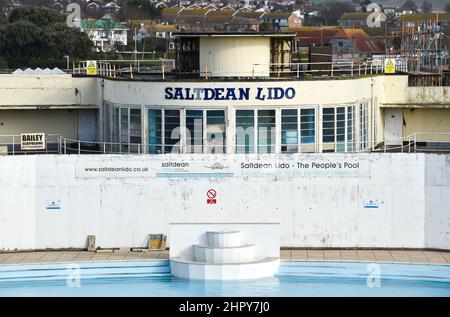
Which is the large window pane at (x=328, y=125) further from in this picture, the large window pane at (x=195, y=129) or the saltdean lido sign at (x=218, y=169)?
the large window pane at (x=195, y=129)

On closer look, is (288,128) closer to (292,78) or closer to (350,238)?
(292,78)

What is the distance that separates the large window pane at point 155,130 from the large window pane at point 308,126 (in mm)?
3907

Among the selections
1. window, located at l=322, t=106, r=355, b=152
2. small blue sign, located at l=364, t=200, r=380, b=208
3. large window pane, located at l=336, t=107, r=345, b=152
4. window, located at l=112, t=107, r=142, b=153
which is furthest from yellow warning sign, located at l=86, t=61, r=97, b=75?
small blue sign, located at l=364, t=200, r=380, b=208

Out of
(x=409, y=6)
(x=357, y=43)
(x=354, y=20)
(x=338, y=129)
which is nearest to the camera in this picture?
(x=338, y=129)

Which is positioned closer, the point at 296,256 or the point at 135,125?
the point at 296,256

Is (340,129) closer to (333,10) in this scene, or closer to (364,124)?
(364,124)

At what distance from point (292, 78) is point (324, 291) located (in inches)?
307

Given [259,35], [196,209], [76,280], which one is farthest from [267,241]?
[259,35]

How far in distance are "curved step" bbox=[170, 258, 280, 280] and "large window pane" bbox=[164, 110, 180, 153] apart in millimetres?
5130

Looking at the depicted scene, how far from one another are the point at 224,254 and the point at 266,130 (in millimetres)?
5360

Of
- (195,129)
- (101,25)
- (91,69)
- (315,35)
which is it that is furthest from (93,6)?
(195,129)

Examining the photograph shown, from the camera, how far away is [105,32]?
114 m

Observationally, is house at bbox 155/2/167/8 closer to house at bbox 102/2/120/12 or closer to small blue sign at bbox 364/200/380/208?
house at bbox 102/2/120/12

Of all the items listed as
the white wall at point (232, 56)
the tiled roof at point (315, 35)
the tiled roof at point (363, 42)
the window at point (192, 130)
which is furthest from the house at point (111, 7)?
the window at point (192, 130)
